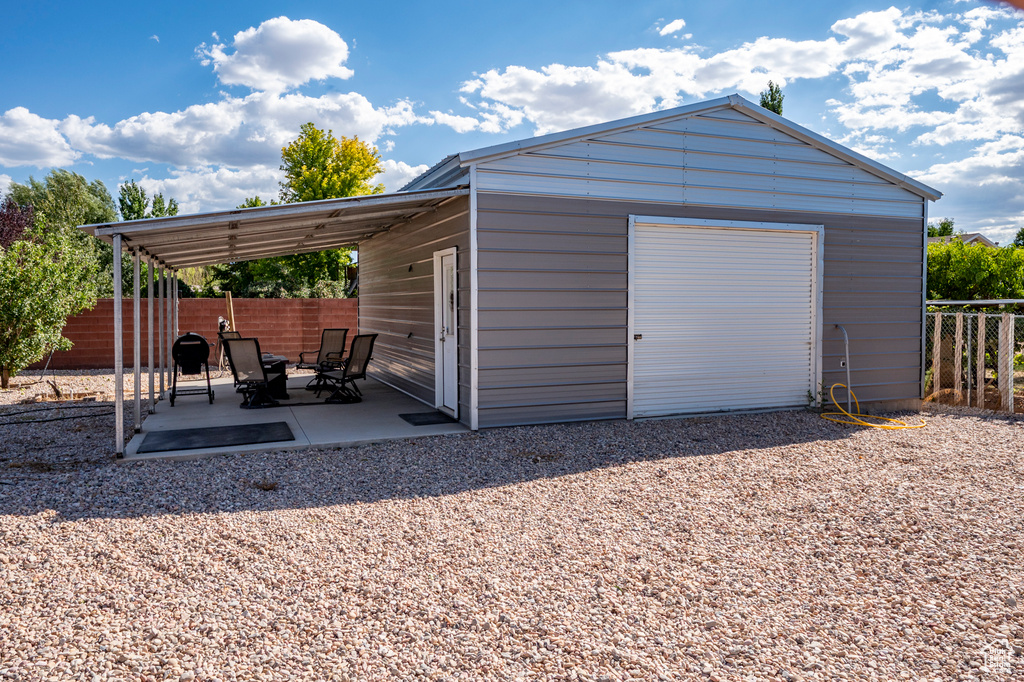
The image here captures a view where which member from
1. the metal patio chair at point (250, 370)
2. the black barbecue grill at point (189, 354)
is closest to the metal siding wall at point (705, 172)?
the metal patio chair at point (250, 370)

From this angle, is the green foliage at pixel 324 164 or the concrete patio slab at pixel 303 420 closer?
the concrete patio slab at pixel 303 420

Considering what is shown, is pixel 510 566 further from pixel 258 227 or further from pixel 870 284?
Answer: pixel 870 284

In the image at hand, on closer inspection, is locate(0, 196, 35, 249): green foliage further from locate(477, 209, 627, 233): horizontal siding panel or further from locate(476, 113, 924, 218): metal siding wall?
locate(476, 113, 924, 218): metal siding wall

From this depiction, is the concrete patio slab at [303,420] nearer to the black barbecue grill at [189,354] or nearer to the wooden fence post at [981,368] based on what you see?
the black barbecue grill at [189,354]

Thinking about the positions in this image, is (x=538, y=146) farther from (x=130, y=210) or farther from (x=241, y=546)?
(x=130, y=210)

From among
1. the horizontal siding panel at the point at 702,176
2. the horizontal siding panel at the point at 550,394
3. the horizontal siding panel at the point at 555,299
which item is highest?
the horizontal siding panel at the point at 702,176

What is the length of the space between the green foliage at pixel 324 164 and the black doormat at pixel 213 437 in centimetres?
2164

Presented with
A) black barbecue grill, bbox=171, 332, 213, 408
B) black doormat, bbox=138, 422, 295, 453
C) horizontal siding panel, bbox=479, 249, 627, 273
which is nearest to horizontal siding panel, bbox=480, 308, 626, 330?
horizontal siding panel, bbox=479, 249, 627, 273

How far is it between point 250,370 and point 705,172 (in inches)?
232

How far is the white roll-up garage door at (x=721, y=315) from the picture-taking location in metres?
7.57

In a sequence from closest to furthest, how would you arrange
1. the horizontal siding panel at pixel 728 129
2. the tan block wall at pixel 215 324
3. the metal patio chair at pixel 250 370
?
the horizontal siding panel at pixel 728 129
the metal patio chair at pixel 250 370
the tan block wall at pixel 215 324

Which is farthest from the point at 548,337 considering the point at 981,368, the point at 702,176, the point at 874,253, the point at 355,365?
the point at 981,368

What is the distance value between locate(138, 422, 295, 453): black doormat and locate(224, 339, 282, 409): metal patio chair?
4.35 ft

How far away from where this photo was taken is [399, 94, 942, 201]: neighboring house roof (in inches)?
268
